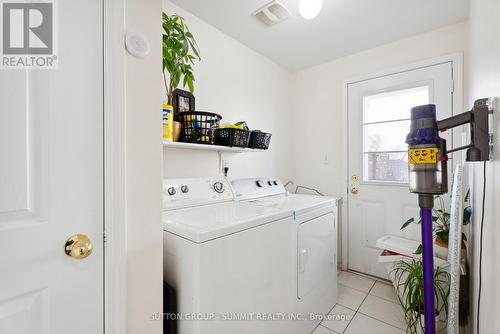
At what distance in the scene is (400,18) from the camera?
6.30 ft

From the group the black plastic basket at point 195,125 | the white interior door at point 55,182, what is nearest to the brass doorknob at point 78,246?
the white interior door at point 55,182

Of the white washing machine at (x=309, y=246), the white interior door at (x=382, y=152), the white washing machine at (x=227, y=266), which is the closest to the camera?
the white washing machine at (x=227, y=266)

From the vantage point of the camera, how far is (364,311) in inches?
74.4

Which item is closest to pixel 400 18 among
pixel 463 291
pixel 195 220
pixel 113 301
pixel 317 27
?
pixel 317 27

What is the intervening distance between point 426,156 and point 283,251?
0.90 m

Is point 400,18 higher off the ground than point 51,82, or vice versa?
point 400,18

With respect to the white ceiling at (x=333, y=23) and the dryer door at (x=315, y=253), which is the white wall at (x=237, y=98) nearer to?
the white ceiling at (x=333, y=23)

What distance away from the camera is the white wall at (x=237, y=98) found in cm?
190

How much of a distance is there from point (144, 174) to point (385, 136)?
2386 mm

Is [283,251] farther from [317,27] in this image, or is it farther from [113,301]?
[317,27]

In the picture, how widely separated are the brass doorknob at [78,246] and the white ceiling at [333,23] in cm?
183

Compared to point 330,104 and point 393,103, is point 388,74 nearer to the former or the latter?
point 393,103

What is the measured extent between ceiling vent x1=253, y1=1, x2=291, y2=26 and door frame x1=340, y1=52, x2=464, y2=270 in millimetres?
1125

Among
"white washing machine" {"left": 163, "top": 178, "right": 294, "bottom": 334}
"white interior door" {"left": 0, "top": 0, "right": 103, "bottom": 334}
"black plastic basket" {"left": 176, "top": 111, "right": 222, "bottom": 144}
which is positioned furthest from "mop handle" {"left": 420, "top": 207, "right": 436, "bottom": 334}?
Result: "black plastic basket" {"left": 176, "top": 111, "right": 222, "bottom": 144}
